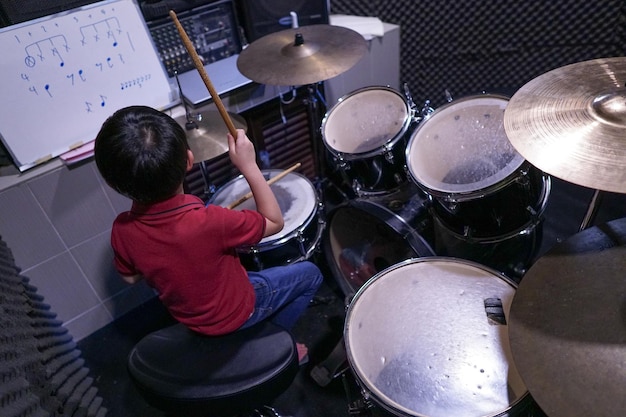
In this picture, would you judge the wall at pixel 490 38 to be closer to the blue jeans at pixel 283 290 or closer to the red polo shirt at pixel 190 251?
the blue jeans at pixel 283 290

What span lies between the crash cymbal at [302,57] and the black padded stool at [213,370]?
0.93 m

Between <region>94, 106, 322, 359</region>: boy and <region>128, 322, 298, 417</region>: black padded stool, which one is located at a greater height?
<region>94, 106, 322, 359</region>: boy

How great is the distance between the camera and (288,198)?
1.65 meters

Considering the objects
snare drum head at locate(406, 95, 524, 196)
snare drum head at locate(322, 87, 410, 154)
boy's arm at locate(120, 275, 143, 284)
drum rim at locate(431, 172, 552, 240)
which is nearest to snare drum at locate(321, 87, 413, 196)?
snare drum head at locate(322, 87, 410, 154)

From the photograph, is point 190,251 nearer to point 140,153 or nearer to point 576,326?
point 140,153

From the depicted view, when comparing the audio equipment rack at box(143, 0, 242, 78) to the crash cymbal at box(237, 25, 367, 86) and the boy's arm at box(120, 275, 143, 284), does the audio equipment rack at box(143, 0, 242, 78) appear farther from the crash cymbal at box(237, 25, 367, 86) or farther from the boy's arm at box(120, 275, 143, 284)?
the boy's arm at box(120, 275, 143, 284)

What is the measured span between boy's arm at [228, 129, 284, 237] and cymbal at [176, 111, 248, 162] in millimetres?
279

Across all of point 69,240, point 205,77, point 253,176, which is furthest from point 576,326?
point 69,240

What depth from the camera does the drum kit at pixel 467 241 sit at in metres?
0.85

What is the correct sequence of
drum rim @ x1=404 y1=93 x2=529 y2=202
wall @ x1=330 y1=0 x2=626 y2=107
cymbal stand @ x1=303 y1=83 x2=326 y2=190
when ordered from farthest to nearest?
wall @ x1=330 y1=0 x2=626 y2=107
cymbal stand @ x1=303 y1=83 x2=326 y2=190
drum rim @ x1=404 y1=93 x2=529 y2=202

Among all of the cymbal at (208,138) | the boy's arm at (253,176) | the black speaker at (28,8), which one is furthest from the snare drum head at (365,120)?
the black speaker at (28,8)

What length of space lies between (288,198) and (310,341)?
2.09 feet

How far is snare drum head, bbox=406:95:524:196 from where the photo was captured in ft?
4.28

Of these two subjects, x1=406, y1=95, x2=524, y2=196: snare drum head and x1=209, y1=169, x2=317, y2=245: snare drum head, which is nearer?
x1=406, y1=95, x2=524, y2=196: snare drum head
